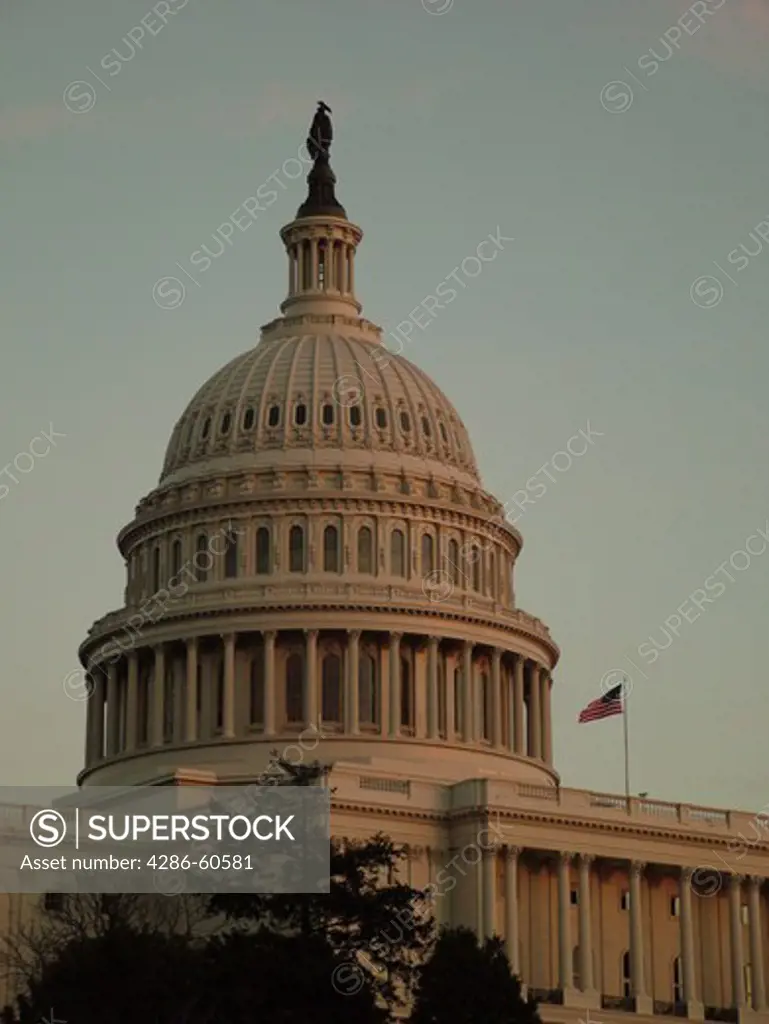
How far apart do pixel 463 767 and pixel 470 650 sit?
22.9 feet

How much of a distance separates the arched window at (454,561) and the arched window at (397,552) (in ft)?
8.74

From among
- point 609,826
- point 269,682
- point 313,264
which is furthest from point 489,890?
point 313,264

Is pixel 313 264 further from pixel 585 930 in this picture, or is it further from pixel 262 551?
pixel 585 930

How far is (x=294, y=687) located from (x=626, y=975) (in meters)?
22.7

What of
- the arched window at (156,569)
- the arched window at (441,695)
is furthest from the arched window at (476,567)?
the arched window at (156,569)

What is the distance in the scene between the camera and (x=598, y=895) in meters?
133

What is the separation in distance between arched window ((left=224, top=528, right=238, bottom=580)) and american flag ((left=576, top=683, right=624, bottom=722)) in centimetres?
2133

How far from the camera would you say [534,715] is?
5832 inches

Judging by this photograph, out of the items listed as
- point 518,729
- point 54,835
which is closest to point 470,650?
point 518,729

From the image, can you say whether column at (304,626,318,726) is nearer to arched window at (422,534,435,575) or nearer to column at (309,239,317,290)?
arched window at (422,534,435,575)

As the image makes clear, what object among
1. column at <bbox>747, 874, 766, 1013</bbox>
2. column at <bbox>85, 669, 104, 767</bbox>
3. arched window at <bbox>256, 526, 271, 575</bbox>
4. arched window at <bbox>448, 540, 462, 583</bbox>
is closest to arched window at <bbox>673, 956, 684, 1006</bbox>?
column at <bbox>747, 874, 766, 1013</bbox>

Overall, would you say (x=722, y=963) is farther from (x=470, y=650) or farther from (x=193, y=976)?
(x=193, y=976)

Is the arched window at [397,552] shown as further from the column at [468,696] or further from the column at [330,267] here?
the column at [330,267]

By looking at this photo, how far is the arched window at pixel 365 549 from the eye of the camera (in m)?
145
